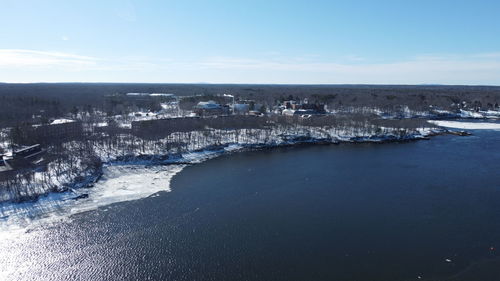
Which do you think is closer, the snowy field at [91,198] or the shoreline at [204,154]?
the snowy field at [91,198]

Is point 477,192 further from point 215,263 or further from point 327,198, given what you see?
point 215,263

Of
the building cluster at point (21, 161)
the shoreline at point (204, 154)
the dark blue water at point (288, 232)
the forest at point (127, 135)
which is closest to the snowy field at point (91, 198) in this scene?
the shoreline at point (204, 154)

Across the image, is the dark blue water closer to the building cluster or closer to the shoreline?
the shoreline

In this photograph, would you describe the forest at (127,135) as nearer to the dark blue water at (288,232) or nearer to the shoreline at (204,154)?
the shoreline at (204,154)

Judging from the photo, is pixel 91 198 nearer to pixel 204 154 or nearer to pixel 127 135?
pixel 204 154

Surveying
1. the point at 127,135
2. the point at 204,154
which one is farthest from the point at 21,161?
the point at 204,154

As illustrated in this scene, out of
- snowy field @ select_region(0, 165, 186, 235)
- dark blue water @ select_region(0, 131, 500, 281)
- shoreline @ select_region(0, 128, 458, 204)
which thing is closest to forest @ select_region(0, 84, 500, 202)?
shoreline @ select_region(0, 128, 458, 204)

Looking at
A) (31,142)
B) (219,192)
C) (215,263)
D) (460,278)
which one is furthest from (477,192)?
(31,142)

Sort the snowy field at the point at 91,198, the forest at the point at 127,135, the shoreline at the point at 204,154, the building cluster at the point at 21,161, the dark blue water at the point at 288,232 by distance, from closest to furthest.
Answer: the dark blue water at the point at 288,232, the snowy field at the point at 91,198, the shoreline at the point at 204,154, the building cluster at the point at 21,161, the forest at the point at 127,135
